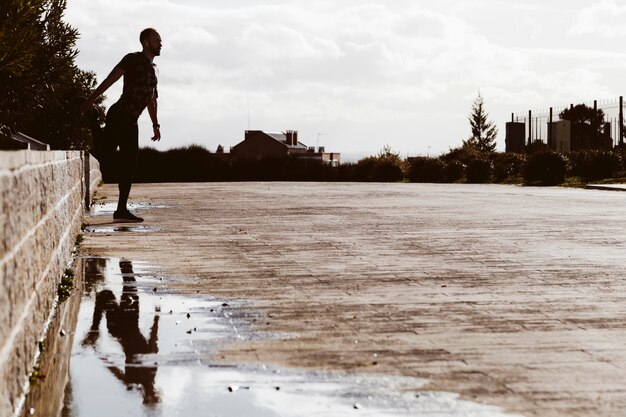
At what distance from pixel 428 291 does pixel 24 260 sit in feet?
11.9

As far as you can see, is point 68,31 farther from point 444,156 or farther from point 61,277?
point 61,277

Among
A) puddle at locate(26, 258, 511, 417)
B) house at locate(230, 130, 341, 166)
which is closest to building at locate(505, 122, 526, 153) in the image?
puddle at locate(26, 258, 511, 417)

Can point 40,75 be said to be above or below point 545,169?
above

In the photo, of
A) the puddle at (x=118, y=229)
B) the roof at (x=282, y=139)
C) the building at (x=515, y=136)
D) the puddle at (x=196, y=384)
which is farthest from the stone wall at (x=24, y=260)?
the roof at (x=282, y=139)

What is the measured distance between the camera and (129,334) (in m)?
5.96

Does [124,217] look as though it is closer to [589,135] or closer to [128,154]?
[128,154]

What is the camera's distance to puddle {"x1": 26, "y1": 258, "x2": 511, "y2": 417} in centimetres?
431

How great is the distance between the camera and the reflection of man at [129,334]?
4.82 meters

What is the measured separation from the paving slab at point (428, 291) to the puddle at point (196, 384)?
0.19 meters

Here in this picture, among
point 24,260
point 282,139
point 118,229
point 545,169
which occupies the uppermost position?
point 282,139

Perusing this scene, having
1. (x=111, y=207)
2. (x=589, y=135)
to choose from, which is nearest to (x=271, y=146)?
(x=589, y=135)

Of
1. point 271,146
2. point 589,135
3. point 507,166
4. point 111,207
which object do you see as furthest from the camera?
point 271,146

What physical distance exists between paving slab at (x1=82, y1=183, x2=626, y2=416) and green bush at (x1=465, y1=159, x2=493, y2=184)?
26.1 m

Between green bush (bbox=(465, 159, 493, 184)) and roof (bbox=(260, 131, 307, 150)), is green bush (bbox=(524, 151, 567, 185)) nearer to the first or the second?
green bush (bbox=(465, 159, 493, 184))
